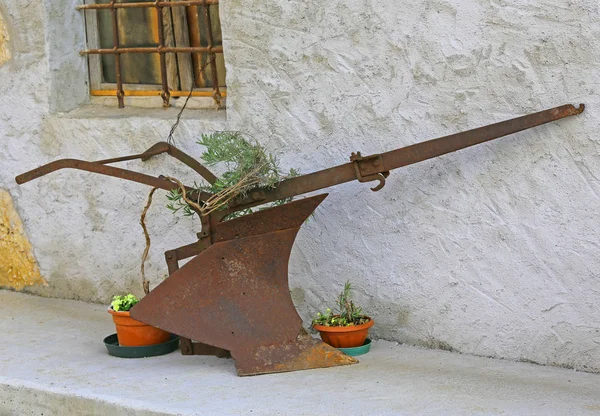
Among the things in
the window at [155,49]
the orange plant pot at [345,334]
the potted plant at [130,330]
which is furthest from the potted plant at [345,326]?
the window at [155,49]

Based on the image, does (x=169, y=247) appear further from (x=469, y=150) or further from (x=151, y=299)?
(x=469, y=150)

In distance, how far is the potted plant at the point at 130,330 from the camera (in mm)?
3789

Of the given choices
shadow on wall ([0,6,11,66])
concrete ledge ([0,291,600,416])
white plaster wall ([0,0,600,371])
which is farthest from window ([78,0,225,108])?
concrete ledge ([0,291,600,416])

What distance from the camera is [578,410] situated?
299 cm

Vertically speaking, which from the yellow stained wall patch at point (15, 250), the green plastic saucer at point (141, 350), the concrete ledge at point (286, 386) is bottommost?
the concrete ledge at point (286, 386)

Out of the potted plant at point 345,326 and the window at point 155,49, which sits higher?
the window at point 155,49

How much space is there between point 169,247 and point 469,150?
1.46 meters

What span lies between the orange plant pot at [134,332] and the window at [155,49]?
1.04 meters

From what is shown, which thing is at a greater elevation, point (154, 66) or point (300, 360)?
point (154, 66)

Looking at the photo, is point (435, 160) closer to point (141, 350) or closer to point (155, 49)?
point (141, 350)

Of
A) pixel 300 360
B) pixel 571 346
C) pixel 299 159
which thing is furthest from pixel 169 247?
pixel 571 346

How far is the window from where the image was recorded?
4293 millimetres

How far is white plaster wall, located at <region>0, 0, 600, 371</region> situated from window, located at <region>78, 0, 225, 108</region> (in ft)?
0.64

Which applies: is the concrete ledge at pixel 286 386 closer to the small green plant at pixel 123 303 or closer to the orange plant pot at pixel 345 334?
the orange plant pot at pixel 345 334
